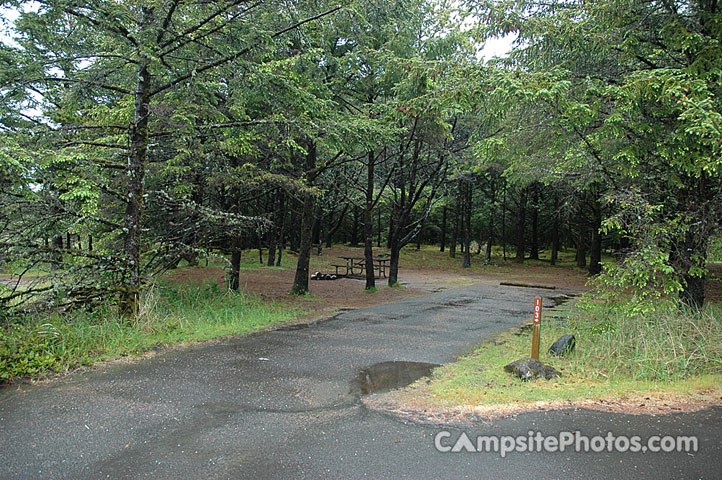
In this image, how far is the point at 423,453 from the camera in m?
3.24

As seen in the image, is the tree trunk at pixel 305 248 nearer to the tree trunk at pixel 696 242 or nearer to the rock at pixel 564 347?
the rock at pixel 564 347

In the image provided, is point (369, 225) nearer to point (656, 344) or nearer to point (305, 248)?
point (305, 248)

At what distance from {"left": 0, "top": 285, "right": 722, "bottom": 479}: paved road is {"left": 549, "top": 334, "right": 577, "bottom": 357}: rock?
6.69 feet

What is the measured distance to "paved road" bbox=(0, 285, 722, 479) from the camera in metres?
3.02

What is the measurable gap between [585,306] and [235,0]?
24.8ft

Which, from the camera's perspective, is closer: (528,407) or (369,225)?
(528,407)

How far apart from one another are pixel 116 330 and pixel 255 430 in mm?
3757

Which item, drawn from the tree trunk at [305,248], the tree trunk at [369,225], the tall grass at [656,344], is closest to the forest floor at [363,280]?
the tree trunk at [305,248]

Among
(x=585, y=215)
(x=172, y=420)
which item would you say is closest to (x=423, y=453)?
(x=172, y=420)

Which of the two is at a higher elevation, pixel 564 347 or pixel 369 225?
pixel 369 225

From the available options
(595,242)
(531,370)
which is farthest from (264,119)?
(595,242)

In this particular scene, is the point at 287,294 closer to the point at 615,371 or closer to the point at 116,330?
the point at 116,330

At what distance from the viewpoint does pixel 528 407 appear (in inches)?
163

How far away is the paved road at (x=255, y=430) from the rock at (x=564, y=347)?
2.04 metres
